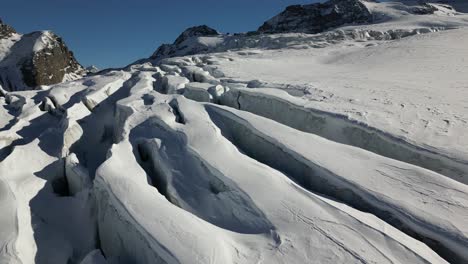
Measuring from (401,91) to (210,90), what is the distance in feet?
18.2

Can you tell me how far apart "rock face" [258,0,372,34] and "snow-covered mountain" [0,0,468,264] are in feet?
175

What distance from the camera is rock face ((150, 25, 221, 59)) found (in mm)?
57312

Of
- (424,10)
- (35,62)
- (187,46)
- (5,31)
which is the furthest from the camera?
(5,31)

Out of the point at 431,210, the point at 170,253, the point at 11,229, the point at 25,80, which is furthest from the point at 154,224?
the point at 25,80

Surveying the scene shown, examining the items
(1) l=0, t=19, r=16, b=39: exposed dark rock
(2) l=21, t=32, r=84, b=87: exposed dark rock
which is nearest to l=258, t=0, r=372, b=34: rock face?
(2) l=21, t=32, r=84, b=87: exposed dark rock

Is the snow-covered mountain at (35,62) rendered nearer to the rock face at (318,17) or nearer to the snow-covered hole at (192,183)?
the rock face at (318,17)

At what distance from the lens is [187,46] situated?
61031mm

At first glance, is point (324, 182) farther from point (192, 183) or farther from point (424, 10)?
point (424, 10)

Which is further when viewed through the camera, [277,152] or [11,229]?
[277,152]

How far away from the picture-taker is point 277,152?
621 cm

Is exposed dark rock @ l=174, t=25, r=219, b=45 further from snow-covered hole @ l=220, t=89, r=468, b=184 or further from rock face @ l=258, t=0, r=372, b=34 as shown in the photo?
snow-covered hole @ l=220, t=89, r=468, b=184

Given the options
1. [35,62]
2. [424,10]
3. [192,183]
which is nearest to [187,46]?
[35,62]

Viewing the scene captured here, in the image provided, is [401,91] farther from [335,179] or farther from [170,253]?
[170,253]

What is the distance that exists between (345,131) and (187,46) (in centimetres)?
5731
